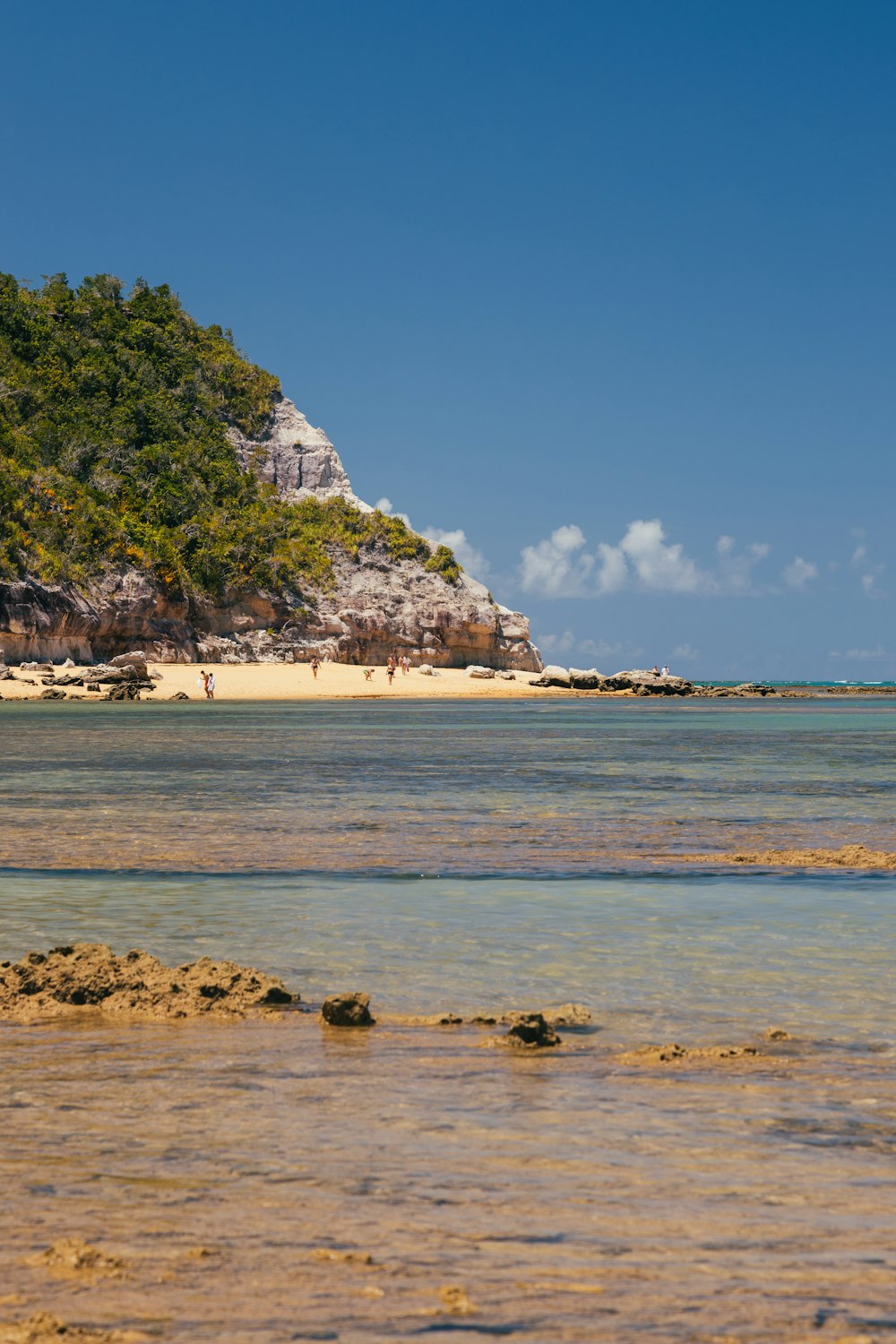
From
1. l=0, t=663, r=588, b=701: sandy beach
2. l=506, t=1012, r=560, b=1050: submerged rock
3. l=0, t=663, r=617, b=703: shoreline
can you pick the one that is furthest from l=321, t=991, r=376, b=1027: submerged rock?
l=0, t=663, r=588, b=701: sandy beach

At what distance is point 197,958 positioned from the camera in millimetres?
8211

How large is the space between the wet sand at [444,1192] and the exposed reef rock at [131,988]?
738 millimetres

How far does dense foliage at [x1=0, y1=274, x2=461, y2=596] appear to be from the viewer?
84.9m

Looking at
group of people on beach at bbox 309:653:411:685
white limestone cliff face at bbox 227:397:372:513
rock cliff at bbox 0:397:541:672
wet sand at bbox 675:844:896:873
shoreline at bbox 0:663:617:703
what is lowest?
wet sand at bbox 675:844:896:873

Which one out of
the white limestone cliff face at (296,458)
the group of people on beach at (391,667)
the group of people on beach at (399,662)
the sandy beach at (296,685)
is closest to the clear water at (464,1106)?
the sandy beach at (296,685)

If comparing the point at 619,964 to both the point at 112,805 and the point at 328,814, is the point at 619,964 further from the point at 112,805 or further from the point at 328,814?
the point at 112,805

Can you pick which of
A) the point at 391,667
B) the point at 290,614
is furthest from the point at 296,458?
the point at 391,667

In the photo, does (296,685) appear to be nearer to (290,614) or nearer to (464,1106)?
(290,614)

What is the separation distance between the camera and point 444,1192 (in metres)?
4.16

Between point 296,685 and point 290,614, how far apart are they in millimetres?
22314

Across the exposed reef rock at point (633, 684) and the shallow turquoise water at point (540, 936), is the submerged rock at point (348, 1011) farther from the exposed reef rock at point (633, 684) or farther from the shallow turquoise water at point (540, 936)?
the exposed reef rock at point (633, 684)

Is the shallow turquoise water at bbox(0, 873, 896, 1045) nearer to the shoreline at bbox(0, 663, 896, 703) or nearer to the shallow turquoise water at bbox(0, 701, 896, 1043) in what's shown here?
the shallow turquoise water at bbox(0, 701, 896, 1043)

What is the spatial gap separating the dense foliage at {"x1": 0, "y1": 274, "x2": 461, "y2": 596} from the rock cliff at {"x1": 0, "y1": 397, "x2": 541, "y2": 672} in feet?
5.27

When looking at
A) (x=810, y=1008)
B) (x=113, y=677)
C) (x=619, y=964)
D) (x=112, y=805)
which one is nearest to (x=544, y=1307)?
(x=810, y=1008)
